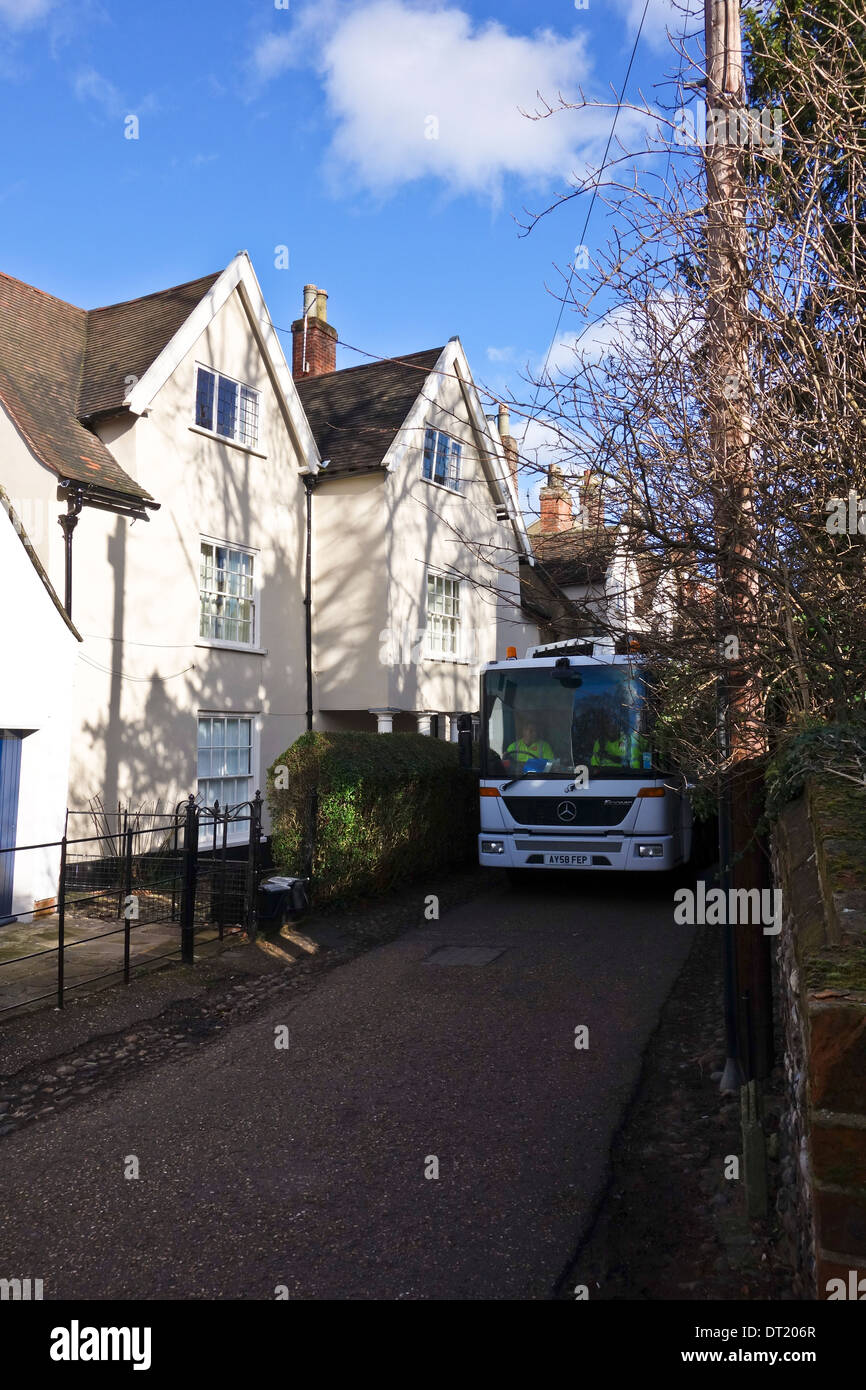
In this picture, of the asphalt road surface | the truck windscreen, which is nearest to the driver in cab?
the truck windscreen

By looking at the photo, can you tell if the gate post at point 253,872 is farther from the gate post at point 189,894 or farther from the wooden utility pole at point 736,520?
the wooden utility pole at point 736,520

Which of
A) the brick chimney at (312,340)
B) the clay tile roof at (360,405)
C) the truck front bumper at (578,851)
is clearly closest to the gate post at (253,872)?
the truck front bumper at (578,851)

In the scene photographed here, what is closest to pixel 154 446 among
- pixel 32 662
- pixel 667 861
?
pixel 32 662

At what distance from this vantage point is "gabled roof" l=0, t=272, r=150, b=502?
13047 millimetres

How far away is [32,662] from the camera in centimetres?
1065

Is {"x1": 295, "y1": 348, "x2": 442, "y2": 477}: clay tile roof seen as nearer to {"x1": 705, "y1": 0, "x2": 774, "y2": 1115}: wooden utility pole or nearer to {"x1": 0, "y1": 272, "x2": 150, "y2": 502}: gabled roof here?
{"x1": 0, "y1": 272, "x2": 150, "y2": 502}: gabled roof

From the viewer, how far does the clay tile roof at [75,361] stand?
1329 centimetres

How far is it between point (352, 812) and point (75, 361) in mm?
9868

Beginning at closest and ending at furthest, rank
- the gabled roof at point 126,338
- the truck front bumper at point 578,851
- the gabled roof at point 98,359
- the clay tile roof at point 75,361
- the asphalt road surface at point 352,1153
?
the asphalt road surface at point 352,1153
the truck front bumper at point 578,851
the clay tile roof at point 75,361
the gabled roof at point 98,359
the gabled roof at point 126,338

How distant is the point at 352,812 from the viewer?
11711 mm

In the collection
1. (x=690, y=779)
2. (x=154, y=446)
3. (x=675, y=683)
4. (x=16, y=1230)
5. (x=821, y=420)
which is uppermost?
(x=154, y=446)

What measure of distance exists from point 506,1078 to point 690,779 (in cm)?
319

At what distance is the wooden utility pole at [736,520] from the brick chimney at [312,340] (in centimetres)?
1812
